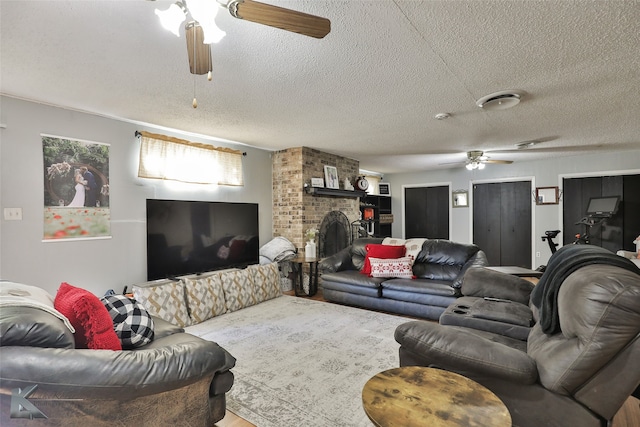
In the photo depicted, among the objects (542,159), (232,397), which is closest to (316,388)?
(232,397)

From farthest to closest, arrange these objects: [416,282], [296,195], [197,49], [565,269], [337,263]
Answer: [296,195], [337,263], [416,282], [565,269], [197,49]

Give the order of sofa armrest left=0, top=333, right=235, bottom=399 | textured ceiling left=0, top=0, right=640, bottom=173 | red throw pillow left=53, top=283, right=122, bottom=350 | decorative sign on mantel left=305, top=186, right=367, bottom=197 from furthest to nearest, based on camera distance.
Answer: decorative sign on mantel left=305, top=186, right=367, bottom=197 < textured ceiling left=0, top=0, right=640, bottom=173 < red throw pillow left=53, top=283, right=122, bottom=350 < sofa armrest left=0, top=333, right=235, bottom=399

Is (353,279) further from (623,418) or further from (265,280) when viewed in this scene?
(623,418)

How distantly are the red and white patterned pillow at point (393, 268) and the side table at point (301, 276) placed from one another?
102 centimetres

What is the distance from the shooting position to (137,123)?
3.70 meters

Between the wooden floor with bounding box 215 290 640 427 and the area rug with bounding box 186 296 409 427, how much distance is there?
1.8 inches

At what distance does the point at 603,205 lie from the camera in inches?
225

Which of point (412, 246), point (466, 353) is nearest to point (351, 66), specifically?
point (466, 353)

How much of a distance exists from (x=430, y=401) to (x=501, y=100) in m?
2.66

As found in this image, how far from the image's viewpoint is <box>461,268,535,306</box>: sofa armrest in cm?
267

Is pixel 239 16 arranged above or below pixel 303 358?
above

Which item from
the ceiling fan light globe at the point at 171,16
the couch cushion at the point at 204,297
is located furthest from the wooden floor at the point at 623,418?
the ceiling fan light globe at the point at 171,16

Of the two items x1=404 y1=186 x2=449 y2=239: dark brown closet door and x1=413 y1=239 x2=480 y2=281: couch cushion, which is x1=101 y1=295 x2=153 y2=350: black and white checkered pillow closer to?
x1=413 y1=239 x2=480 y2=281: couch cushion

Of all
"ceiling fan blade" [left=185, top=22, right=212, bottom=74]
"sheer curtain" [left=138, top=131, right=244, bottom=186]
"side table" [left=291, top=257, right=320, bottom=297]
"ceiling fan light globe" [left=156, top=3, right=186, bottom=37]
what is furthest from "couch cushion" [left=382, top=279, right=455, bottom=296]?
"ceiling fan light globe" [left=156, top=3, right=186, bottom=37]
